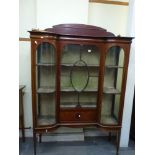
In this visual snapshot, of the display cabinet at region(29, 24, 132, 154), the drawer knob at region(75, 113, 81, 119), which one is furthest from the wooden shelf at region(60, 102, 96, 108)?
the drawer knob at region(75, 113, 81, 119)

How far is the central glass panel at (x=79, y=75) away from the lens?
2158mm

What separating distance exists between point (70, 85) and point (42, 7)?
3.67 feet

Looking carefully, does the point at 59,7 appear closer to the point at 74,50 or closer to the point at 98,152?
the point at 74,50

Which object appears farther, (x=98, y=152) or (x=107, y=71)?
(x=98, y=152)

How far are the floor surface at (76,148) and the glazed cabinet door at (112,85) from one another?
50cm

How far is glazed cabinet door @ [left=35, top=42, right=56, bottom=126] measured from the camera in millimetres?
2051

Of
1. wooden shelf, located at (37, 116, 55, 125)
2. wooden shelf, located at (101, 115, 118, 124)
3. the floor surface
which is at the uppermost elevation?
wooden shelf, located at (37, 116, 55, 125)

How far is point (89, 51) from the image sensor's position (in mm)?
2170

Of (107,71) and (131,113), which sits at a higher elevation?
Answer: (107,71)

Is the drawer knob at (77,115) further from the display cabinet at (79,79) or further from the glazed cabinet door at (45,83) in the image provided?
the glazed cabinet door at (45,83)

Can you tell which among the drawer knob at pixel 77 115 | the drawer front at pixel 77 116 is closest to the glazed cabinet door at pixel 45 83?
the drawer front at pixel 77 116

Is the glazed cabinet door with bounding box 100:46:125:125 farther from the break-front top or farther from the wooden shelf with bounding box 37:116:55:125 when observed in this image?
the wooden shelf with bounding box 37:116:55:125
